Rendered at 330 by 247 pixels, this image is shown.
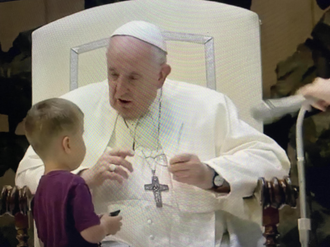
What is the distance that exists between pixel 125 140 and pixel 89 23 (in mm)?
429

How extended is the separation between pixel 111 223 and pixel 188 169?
0.57 ft

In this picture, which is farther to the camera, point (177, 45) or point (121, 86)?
point (177, 45)

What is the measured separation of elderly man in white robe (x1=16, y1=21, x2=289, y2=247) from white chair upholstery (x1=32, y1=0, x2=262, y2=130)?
0.16 meters

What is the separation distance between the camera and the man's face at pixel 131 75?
127 cm

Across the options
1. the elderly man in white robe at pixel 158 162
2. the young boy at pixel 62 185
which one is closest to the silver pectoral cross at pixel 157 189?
the elderly man in white robe at pixel 158 162

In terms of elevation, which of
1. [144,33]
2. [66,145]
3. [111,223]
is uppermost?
[144,33]

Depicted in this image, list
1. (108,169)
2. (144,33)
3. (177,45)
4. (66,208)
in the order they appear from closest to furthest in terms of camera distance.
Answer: (66,208)
(108,169)
(144,33)
(177,45)

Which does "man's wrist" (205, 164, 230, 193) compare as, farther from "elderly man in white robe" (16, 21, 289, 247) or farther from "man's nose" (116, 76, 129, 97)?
"man's nose" (116, 76, 129, 97)

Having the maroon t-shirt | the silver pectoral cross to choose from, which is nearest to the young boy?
the maroon t-shirt

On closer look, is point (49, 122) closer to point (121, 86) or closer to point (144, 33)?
point (121, 86)

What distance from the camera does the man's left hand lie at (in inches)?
47.9

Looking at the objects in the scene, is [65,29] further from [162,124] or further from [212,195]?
[212,195]

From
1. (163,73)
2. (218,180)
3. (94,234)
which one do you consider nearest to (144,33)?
(163,73)

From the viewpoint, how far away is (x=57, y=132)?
1134 mm
